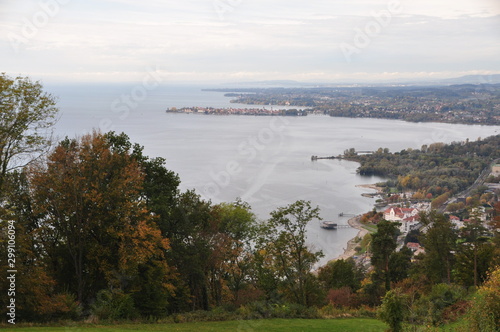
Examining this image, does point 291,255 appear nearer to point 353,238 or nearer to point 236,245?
point 236,245

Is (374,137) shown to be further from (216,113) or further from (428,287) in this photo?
(428,287)

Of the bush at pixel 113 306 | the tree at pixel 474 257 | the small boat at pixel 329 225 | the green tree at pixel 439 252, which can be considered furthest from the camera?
the small boat at pixel 329 225

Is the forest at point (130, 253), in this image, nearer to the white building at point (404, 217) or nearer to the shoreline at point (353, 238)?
the shoreline at point (353, 238)

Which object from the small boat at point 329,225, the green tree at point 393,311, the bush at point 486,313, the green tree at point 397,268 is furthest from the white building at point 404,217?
the green tree at point 393,311

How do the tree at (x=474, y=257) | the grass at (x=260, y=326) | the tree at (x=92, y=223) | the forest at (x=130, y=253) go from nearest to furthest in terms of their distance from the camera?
the grass at (x=260, y=326), the forest at (x=130, y=253), the tree at (x=92, y=223), the tree at (x=474, y=257)

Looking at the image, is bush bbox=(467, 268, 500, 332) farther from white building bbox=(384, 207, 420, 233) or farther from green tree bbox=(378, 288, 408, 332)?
white building bbox=(384, 207, 420, 233)

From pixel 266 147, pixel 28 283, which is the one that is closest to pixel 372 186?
pixel 266 147

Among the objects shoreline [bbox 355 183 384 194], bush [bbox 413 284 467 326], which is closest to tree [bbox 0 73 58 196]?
bush [bbox 413 284 467 326]
